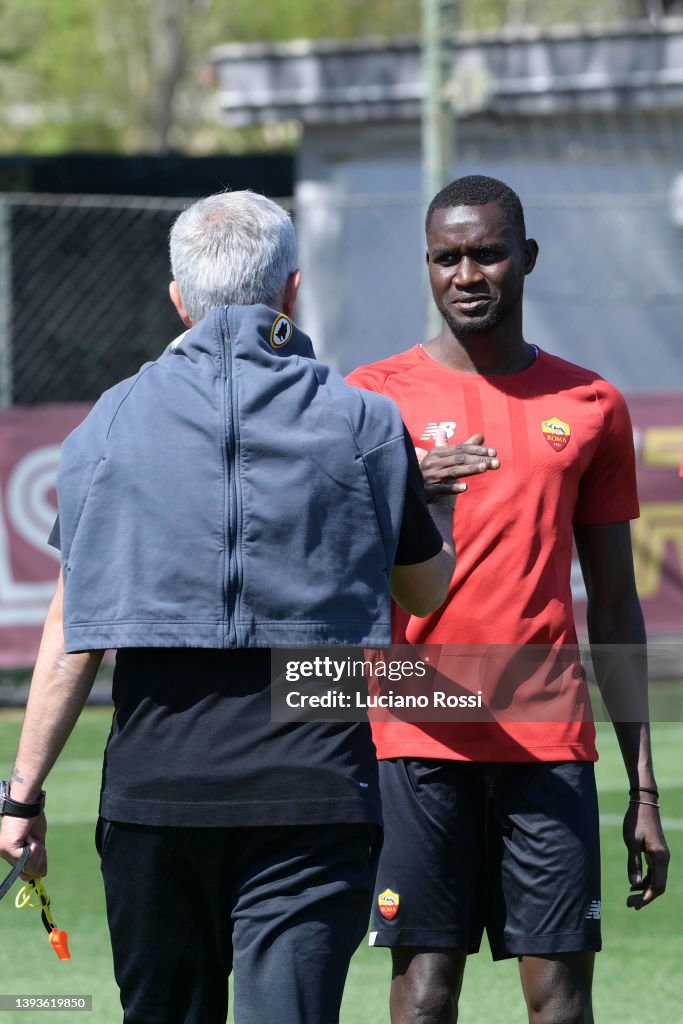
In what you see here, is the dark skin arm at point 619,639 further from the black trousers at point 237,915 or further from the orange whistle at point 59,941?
the orange whistle at point 59,941

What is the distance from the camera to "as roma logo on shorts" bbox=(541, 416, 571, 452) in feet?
13.7

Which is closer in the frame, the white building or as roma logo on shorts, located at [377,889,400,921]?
as roma logo on shorts, located at [377,889,400,921]

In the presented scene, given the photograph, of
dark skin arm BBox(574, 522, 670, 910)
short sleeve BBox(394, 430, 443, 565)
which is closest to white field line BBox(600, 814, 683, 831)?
dark skin arm BBox(574, 522, 670, 910)

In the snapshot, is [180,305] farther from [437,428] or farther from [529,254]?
[529,254]

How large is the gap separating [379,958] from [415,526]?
11.1ft

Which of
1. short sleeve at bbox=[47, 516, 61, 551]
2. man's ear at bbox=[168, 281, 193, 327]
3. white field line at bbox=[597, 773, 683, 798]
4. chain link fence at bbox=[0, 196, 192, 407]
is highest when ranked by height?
chain link fence at bbox=[0, 196, 192, 407]

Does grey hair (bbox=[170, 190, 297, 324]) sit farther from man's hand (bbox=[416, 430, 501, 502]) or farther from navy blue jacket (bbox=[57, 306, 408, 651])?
man's hand (bbox=[416, 430, 501, 502])

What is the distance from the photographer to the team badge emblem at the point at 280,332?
3295 mm

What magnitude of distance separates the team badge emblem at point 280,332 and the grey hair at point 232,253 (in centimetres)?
6

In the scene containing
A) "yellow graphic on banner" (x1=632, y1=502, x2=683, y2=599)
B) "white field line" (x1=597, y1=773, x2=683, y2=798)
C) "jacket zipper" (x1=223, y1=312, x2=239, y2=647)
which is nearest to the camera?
"jacket zipper" (x1=223, y1=312, x2=239, y2=647)

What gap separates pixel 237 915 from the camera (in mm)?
3230

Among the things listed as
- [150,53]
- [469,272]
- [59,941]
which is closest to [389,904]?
[59,941]

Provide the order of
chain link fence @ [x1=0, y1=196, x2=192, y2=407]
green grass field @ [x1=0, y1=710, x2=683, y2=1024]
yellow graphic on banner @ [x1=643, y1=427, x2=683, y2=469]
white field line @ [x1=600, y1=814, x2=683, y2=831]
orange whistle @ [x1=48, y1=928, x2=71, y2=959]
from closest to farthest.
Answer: orange whistle @ [x1=48, y1=928, x2=71, y2=959] → green grass field @ [x1=0, y1=710, x2=683, y2=1024] → white field line @ [x1=600, y1=814, x2=683, y2=831] → yellow graphic on banner @ [x1=643, y1=427, x2=683, y2=469] → chain link fence @ [x1=0, y1=196, x2=192, y2=407]

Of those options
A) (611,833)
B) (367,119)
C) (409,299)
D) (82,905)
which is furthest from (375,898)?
(367,119)
